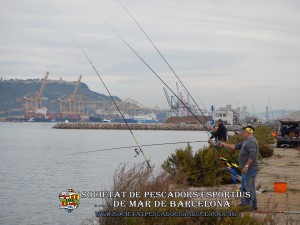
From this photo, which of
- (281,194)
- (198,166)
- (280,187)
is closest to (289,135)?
(198,166)

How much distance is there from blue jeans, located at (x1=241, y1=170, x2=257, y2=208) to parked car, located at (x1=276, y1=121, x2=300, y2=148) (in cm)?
2296

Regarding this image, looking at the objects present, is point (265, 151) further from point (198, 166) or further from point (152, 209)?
point (152, 209)

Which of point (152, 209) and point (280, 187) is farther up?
point (152, 209)

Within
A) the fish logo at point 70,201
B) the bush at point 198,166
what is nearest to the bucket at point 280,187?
the bush at point 198,166

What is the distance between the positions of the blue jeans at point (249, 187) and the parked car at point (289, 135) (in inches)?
904

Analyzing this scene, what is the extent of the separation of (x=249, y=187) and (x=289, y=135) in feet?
77.7

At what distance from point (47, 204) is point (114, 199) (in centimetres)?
901

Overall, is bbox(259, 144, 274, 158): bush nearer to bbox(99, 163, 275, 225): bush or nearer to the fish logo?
the fish logo

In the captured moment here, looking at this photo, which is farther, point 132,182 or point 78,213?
point 78,213

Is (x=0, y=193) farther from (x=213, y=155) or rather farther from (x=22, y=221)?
(x=213, y=155)

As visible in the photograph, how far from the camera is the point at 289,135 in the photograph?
3297cm

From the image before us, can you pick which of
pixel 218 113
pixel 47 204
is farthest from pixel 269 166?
pixel 218 113

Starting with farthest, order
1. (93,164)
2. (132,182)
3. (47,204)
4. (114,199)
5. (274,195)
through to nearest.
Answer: (93,164) < (47,204) < (274,195) < (132,182) < (114,199)

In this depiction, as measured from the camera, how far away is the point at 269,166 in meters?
20.0
